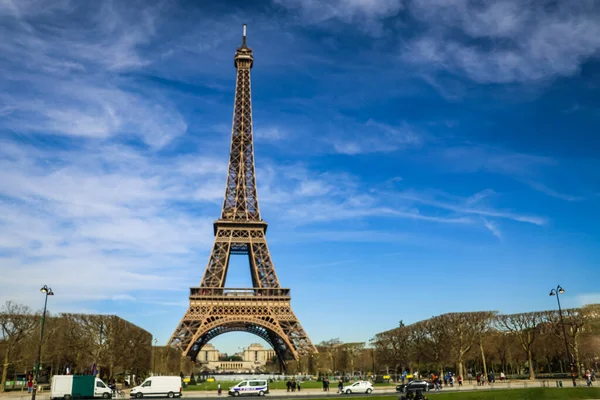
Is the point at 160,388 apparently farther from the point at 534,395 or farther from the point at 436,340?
the point at 436,340

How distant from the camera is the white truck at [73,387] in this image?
3953cm

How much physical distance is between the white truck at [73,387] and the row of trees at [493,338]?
42.9 metres

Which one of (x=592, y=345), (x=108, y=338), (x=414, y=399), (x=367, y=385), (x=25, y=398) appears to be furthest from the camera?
(x=108, y=338)

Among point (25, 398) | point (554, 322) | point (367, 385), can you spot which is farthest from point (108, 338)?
point (554, 322)

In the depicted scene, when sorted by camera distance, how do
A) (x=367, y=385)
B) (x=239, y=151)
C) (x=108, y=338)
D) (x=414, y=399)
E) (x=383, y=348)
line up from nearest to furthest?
(x=414, y=399) < (x=367, y=385) < (x=108, y=338) < (x=383, y=348) < (x=239, y=151)

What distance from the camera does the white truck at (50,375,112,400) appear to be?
3953 cm

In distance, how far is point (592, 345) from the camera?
185 ft

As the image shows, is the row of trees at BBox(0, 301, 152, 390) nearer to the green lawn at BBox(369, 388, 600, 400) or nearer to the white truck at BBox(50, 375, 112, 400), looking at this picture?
the white truck at BBox(50, 375, 112, 400)

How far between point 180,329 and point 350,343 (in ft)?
120

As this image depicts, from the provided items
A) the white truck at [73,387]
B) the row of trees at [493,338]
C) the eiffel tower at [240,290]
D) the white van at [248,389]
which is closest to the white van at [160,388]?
the white truck at [73,387]

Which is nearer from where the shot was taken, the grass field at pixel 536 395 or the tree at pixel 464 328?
the grass field at pixel 536 395

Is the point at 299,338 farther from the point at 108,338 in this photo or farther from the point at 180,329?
the point at 108,338

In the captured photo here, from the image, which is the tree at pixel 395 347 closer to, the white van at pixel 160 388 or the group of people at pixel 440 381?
the group of people at pixel 440 381

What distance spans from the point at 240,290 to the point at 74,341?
25.1 m
